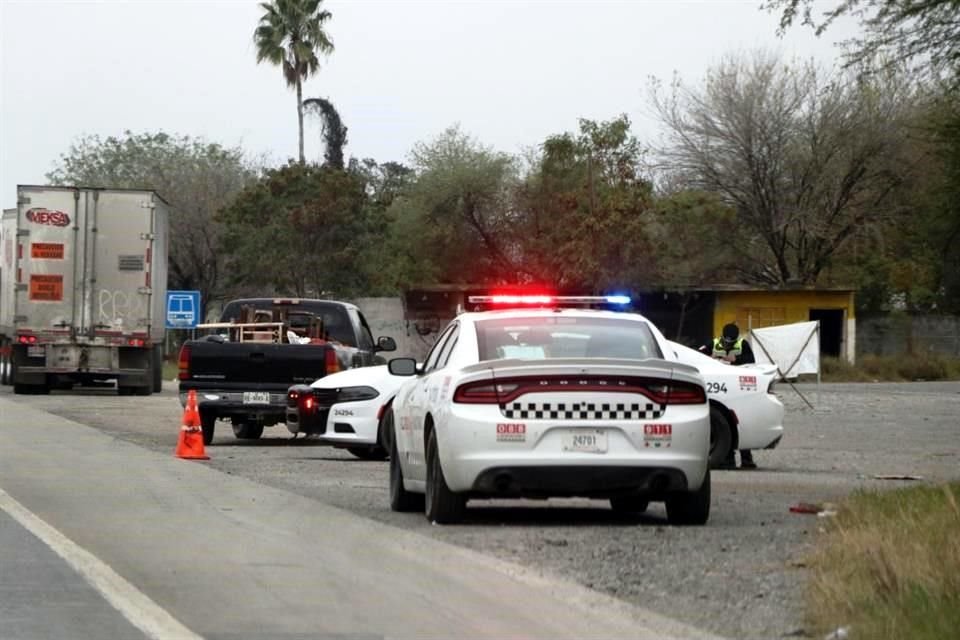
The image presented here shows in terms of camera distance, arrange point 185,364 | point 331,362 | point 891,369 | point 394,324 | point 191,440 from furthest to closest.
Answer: point 394,324 → point 891,369 → point 331,362 → point 185,364 → point 191,440

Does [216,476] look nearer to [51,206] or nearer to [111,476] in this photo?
[111,476]

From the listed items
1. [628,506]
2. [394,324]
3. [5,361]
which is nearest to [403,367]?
[628,506]

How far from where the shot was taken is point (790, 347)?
36.7 meters

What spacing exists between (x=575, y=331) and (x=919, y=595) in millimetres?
4900

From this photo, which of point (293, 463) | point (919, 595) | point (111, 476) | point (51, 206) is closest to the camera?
point (919, 595)

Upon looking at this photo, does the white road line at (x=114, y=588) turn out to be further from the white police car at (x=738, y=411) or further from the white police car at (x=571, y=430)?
the white police car at (x=738, y=411)

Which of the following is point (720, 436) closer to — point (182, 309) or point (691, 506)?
point (691, 506)

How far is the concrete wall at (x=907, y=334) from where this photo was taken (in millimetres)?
61438

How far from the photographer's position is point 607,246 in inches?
2222

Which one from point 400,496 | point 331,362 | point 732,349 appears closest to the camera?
point 400,496

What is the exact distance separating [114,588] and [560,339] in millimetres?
4297

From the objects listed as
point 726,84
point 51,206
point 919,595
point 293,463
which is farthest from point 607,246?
point 919,595

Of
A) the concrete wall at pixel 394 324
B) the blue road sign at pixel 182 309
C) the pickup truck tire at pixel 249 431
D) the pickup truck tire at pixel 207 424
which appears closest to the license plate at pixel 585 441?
the pickup truck tire at pixel 207 424

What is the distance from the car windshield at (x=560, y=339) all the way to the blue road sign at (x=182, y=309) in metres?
37.0
